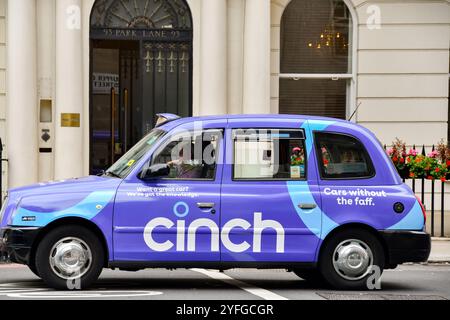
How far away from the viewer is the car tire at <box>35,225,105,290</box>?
30.9 ft

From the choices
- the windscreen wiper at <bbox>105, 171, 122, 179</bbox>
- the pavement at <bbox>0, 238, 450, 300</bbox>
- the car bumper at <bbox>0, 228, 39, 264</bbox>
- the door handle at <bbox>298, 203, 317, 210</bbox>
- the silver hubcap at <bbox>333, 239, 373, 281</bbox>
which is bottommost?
the pavement at <bbox>0, 238, 450, 300</bbox>

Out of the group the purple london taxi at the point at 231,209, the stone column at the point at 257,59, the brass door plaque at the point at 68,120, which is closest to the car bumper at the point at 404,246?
the purple london taxi at the point at 231,209

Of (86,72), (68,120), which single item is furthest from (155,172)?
(86,72)

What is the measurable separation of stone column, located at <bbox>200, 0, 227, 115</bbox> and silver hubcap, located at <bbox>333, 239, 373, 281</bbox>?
27.2 feet

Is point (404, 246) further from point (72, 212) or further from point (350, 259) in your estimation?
point (72, 212)

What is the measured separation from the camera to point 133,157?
997 centimetres

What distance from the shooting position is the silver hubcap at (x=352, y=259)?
388 inches

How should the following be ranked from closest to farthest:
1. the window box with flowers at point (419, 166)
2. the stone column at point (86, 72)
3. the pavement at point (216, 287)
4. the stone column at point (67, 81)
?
the pavement at point (216, 287) → the window box with flowers at point (419, 166) → the stone column at point (67, 81) → the stone column at point (86, 72)

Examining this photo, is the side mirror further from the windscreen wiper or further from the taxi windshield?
the windscreen wiper

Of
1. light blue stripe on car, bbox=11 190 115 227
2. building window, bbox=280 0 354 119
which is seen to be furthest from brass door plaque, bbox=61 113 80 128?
light blue stripe on car, bbox=11 190 115 227

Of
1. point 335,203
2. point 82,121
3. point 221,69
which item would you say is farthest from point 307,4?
point 335,203

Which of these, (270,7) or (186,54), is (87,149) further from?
(270,7)

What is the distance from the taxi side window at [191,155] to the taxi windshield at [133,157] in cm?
19

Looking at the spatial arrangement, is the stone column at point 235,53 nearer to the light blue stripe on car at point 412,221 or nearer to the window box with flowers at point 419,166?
the window box with flowers at point 419,166
